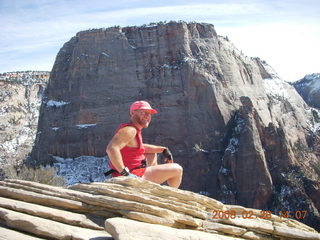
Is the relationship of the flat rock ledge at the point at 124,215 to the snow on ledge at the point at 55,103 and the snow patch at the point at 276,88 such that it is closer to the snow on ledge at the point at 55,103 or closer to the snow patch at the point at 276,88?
the snow on ledge at the point at 55,103

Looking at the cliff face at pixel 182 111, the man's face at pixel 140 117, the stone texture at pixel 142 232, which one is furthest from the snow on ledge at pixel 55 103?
the stone texture at pixel 142 232

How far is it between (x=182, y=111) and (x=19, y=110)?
4022 centimetres

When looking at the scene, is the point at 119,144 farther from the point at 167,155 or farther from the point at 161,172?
the point at 167,155

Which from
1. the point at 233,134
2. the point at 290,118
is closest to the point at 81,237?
the point at 233,134

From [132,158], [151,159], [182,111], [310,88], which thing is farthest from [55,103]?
[310,88]

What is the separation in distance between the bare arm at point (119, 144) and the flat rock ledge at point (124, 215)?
0.47 m

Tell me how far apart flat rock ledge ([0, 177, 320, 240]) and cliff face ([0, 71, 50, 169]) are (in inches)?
2262

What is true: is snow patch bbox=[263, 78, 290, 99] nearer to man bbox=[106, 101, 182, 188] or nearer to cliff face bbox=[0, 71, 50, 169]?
cliff face bbox=[0, 71, 50, 169]

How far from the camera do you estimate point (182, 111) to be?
55375 mm

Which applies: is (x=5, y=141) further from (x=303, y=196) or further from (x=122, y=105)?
(x=303, y=196)

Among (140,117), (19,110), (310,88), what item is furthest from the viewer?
(310,88)

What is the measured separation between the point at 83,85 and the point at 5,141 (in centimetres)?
2167

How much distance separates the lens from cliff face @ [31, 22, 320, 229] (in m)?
49.5

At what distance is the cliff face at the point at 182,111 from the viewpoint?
49500 millimetres
